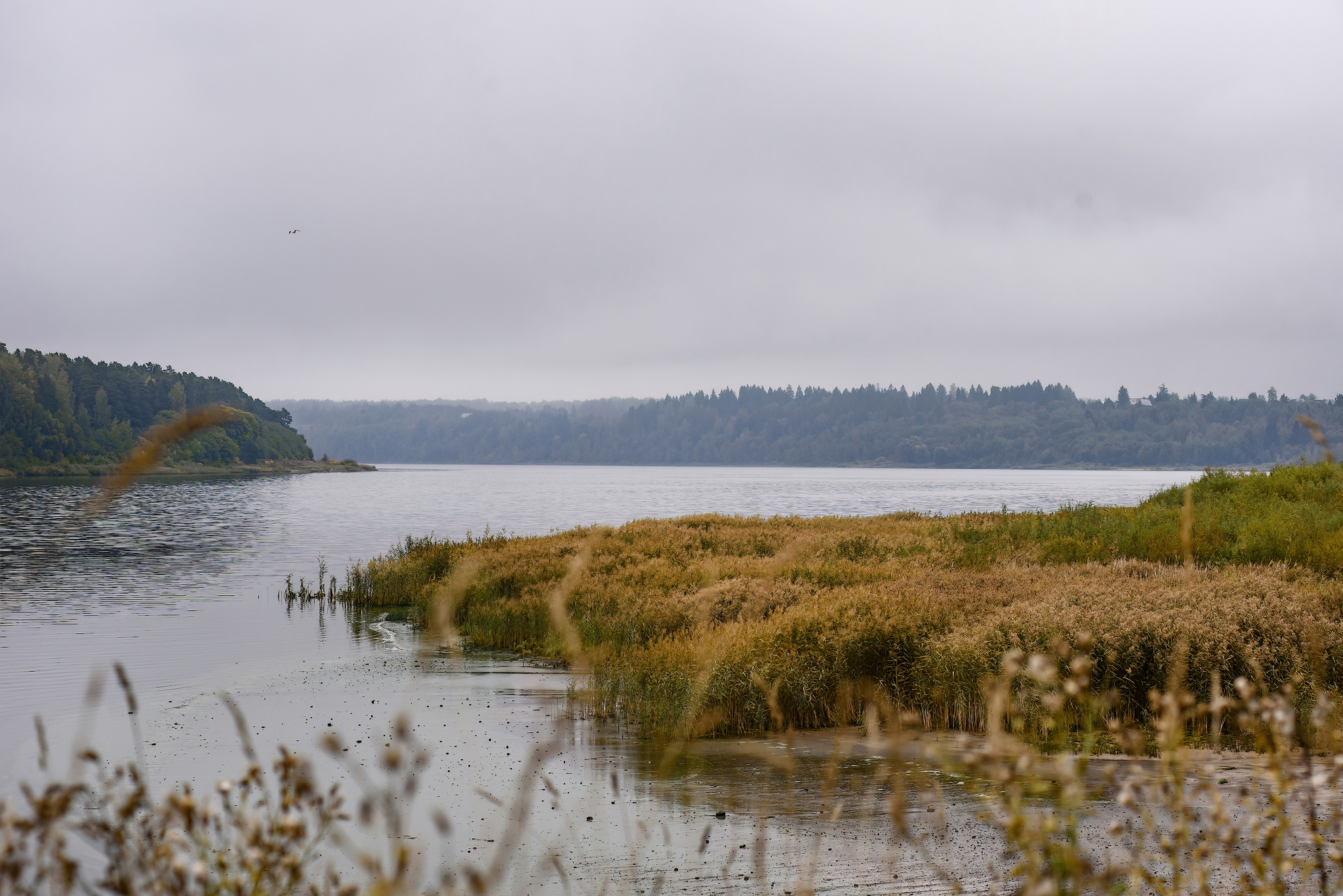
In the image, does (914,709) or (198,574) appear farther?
(198,574)

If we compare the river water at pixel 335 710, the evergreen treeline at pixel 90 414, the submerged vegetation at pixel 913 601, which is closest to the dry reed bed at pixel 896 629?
the submerged vegetation at pixel 913 601

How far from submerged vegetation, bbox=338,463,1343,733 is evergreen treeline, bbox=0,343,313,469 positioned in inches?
4242

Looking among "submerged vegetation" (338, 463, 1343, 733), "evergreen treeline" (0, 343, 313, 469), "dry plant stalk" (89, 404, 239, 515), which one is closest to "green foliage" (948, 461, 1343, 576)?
"submerged vegetation" (338, 463, 1343, 733)

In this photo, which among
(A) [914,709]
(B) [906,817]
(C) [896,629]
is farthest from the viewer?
(C) [896,629]

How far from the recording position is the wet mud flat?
7.40m

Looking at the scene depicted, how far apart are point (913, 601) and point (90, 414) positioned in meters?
184

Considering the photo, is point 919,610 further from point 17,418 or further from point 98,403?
point 98,403

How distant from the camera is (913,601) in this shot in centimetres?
Result: 1538

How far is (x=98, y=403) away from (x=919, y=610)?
184m

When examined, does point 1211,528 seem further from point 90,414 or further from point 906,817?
point 90,414

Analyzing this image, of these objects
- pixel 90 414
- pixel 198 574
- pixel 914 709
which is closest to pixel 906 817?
pixel 914 709

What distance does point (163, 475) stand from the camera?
494 feet

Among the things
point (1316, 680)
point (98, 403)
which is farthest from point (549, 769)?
point (98, 403)

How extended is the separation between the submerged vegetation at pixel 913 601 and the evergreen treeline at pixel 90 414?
10775cm
